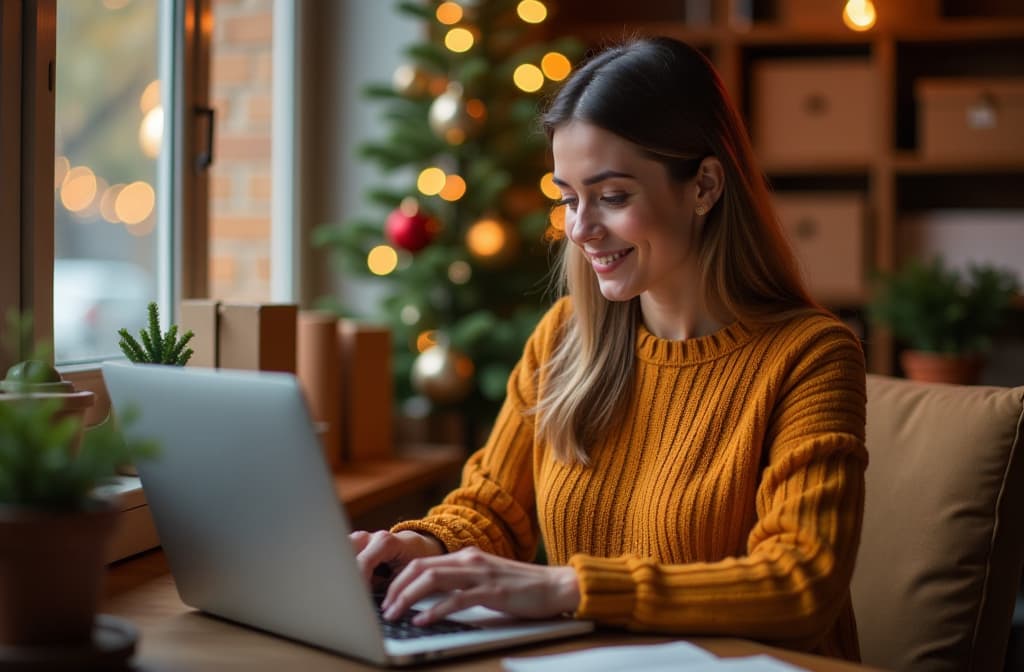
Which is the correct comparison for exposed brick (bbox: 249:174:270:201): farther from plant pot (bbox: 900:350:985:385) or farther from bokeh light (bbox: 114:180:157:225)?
plant pot (bbox: 900:350:985:385)

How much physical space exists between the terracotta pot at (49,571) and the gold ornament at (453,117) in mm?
1886

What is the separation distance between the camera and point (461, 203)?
2865 millimetres

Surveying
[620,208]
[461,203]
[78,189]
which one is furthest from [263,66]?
[620,208]

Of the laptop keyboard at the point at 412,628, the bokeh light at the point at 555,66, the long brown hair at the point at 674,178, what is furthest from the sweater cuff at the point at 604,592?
the bokeh light at the point at 555,66

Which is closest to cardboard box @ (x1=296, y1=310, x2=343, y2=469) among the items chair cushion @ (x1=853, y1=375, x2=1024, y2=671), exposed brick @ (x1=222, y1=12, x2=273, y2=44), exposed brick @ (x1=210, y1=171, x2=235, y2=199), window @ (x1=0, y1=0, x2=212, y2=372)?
window @ (x1=0, y1=0, x2=212, y2=372)

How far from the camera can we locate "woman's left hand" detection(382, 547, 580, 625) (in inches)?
43.8

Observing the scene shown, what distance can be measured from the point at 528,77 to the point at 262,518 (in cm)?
195

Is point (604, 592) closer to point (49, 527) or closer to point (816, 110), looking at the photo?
point (49, 527)

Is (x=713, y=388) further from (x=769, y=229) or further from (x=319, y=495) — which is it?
(x=319, y=495)

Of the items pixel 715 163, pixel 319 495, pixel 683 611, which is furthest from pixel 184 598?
pixel 715 163

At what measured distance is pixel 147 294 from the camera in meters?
2.23

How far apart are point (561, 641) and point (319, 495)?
294 millimetres

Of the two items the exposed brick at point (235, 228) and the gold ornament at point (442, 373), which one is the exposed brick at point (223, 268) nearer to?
the exposed brick at point (235, 228)

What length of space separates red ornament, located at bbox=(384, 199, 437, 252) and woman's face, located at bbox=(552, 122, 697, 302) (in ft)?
4.05
